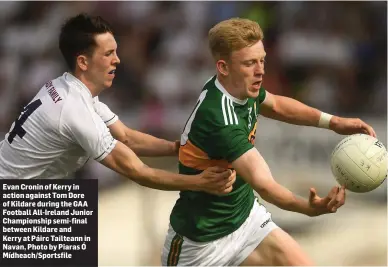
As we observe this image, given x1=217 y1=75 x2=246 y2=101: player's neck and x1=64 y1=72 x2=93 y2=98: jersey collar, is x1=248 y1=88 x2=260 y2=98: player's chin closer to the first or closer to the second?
x1=217 y1=75 x2=246 y2=101: player's neck

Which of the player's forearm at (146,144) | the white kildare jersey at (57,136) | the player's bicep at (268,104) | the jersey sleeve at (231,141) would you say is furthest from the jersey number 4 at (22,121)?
the player's bicep at (268,104)

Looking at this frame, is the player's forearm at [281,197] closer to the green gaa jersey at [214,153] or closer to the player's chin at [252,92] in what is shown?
the green gaa jersey at [214,153]

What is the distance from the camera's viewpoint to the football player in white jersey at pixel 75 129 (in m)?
4.92

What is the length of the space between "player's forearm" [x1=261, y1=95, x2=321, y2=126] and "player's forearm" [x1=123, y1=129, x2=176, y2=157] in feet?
2.10

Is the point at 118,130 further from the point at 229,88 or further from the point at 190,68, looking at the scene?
the point at 190,68

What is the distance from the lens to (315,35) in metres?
8.10

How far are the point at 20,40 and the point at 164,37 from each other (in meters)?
1.22

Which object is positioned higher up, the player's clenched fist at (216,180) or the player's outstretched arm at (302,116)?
the player's outstretched arm at (302,116)

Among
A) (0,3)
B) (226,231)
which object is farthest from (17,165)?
(0,3)

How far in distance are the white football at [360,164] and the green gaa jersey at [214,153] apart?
50 cm

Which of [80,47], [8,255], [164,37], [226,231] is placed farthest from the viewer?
[164,37]

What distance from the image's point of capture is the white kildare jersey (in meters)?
4.91

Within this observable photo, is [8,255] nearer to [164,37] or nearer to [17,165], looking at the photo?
[17,165]

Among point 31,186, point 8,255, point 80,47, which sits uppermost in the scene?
point 80,47
